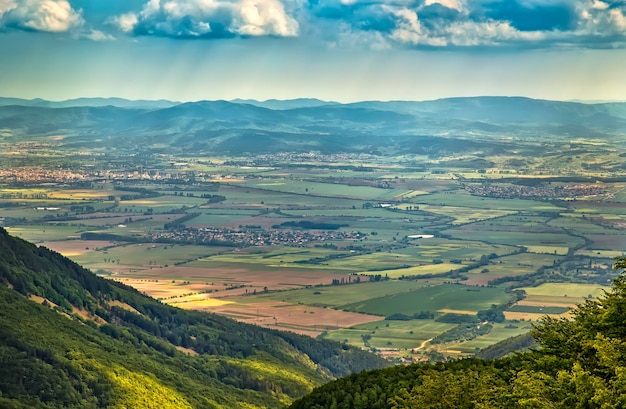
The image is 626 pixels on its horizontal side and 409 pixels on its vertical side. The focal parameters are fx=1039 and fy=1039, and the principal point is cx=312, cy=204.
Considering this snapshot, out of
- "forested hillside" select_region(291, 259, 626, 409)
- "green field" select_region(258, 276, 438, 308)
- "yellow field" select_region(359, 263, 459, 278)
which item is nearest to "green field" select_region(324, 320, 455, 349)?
"green field" select_region(258, 276, 438, 308)

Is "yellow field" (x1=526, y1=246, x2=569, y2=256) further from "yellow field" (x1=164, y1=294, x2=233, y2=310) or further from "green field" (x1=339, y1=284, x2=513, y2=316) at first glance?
"yellow field" (x1=164, y1=294, x2=233, y2=310)

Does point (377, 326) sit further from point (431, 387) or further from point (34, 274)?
point (431, 387)

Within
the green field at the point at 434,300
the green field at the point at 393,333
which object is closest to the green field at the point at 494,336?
the green field at the point at 393,333

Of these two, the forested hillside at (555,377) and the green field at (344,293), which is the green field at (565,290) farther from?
the forested hillside at (555,377)

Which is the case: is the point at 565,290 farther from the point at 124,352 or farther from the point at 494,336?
the point at 124,352

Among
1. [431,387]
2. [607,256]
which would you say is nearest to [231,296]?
[607,256]

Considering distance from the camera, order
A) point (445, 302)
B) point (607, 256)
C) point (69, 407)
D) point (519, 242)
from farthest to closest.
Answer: point (519, 242) → point (607, 256) → point (445, 302) → point (69, 407)

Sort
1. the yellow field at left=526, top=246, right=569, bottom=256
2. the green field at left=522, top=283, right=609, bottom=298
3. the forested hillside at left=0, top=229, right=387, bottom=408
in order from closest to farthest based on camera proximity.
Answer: the forested hillside at left=0, top=229, right=387, bottom=408
the green field at left=522, top=283, right=609, bottom=298
the yellow field at left=526, top=246, right=569, bottom=256
